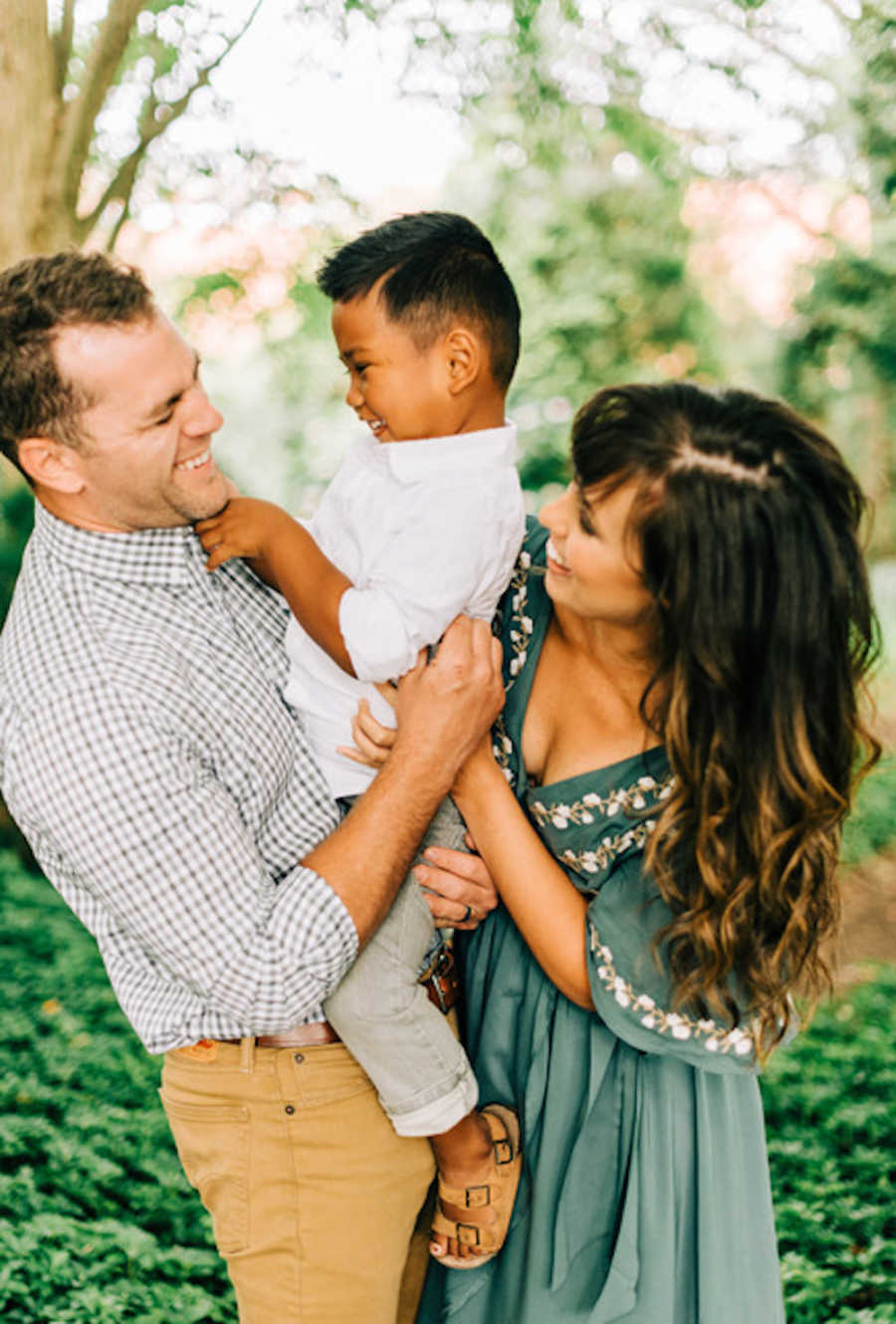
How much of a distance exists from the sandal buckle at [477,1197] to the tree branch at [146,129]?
12.9 ft

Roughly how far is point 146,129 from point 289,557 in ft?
11.0

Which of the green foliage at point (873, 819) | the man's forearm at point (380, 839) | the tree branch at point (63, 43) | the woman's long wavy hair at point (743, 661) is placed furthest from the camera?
the green foliage at point (873, 819)

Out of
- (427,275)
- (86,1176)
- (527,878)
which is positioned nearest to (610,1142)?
(527,878)

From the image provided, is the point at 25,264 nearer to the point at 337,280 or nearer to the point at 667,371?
the point at 337,280

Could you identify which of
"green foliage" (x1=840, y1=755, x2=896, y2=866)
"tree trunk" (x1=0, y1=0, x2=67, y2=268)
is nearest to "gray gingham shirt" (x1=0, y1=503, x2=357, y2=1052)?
"tree trunk" (x1=0, y1=0, x2=67, y2=268)

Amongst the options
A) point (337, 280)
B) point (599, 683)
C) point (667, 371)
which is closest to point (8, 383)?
point (337, 280)

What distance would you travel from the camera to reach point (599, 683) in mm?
2041

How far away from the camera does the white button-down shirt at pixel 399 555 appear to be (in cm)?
193

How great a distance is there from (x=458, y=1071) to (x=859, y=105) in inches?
218

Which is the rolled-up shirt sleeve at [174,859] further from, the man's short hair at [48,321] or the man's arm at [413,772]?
the man's short hair at [48,321]

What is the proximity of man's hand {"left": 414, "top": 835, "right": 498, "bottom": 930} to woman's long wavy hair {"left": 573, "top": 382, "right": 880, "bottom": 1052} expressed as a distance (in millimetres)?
369

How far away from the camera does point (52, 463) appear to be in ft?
6.34

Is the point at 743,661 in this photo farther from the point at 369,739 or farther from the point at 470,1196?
the point at 470,1196


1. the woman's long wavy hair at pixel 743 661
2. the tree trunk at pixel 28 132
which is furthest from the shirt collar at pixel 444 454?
the tree trunk at pixel 28 132
